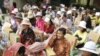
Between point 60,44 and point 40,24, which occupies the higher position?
point 60,44

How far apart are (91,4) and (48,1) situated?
3.12 metres

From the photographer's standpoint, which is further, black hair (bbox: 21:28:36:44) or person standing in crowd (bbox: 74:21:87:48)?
person standing in crowd (bbox: 74:21:87:48)

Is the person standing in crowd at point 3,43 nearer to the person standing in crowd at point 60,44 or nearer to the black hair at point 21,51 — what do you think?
the person standing in crowd at point 60,44

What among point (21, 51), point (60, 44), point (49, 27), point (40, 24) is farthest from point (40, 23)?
point (21, 51)

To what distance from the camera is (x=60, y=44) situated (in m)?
11.4

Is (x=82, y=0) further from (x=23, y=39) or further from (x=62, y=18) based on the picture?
(x=23, y=39)

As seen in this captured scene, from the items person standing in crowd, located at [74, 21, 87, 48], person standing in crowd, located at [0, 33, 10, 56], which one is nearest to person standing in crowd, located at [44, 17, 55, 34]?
person standing in crowd, located at [74, 21, 87, 48]

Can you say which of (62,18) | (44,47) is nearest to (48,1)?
(62,18)

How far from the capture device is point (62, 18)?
65.1ft

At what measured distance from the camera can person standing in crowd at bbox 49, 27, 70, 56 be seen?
1118 cm

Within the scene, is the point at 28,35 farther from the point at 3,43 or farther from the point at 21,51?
the point at 21,51

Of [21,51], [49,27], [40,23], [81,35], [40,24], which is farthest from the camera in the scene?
[40,23]

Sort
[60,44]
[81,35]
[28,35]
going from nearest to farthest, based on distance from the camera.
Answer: [60,44], [28,35], [81,35]

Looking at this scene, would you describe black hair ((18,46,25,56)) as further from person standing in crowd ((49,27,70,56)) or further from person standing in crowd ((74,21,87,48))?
person standing in crowd ((74,21,87,48))
